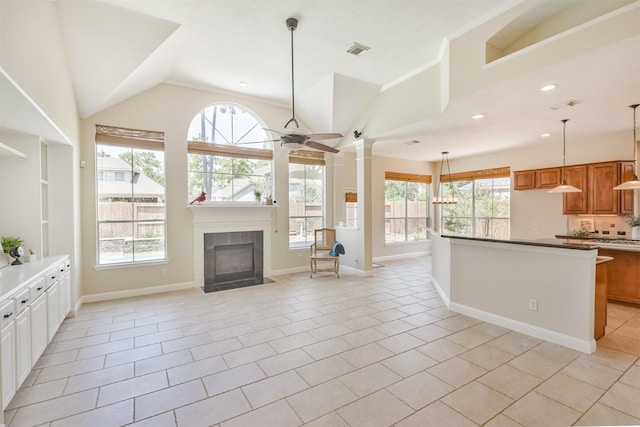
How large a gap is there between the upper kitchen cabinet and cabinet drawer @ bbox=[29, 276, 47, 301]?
8.11 metres

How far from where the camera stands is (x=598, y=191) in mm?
5523

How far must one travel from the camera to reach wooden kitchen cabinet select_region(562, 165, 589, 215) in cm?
569

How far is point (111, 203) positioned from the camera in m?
4.83

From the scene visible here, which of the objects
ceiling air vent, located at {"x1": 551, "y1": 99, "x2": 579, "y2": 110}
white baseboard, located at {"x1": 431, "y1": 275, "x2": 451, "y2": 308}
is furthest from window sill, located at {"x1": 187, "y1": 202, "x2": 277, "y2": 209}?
ceiling air vent, located at {"x1": 551, "y1": 99, "x2": 579, "y2": 110}

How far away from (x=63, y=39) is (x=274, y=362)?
399cm

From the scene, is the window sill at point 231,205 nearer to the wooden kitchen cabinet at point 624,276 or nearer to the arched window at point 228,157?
the arched window at point 228,157

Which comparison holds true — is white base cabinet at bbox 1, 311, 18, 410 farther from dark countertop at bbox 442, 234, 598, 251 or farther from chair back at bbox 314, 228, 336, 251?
chair back at bbox 314, 228, 336, 251

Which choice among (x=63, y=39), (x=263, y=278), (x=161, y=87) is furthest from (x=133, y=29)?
(x=263, y=278)

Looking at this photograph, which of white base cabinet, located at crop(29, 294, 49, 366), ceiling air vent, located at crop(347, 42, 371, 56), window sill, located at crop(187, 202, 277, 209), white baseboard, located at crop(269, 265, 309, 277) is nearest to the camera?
white base cabinet, located at crop(29, 294, 49, 366)

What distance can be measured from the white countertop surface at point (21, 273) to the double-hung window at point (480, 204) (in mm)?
7209

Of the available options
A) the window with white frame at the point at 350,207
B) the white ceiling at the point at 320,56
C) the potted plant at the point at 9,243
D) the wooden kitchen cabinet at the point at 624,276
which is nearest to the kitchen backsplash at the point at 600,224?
the wooden kitchen cabinet at the point at 624,276

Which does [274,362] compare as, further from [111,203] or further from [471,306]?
[111,203]

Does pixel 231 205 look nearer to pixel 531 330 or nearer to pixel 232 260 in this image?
pixel 232 260

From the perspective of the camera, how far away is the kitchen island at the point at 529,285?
3.01 metres
